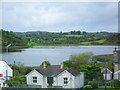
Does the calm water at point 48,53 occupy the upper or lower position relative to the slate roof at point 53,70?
upper

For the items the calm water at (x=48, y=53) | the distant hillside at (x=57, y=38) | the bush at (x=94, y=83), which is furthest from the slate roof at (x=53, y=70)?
the distant hillside at (x=57, y=38)

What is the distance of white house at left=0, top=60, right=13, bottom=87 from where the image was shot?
3.75 metres

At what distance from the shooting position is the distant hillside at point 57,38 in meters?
3.70

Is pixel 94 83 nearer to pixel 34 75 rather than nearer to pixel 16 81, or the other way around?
pixel 34 75

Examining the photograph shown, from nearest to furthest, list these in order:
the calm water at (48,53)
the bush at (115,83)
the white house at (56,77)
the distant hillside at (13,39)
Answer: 1. the bush at (115,83)
2. the white house at (56,77)
3. the calm water at (48,53)
4. the distant hillside at (13,39)

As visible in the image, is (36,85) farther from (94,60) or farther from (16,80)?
(94,60)

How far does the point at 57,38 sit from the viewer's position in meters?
3.80

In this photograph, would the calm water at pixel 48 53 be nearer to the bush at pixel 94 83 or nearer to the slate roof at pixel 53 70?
the slate roof at pixel 53 70

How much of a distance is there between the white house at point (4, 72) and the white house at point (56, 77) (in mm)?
360

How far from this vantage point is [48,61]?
3789mm

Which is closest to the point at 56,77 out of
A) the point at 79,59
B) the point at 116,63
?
the point at 79,59

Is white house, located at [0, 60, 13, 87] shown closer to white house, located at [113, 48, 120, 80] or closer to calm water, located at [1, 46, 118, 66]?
calm water, located at [1, 46, 118, 66]

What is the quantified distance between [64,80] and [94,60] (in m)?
0.57

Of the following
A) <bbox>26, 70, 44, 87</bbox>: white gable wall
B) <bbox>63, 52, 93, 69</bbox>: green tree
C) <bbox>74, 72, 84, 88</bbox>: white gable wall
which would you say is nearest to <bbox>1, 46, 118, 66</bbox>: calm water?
<bbox>63, 52, 93, 69</bbox>: green tree
